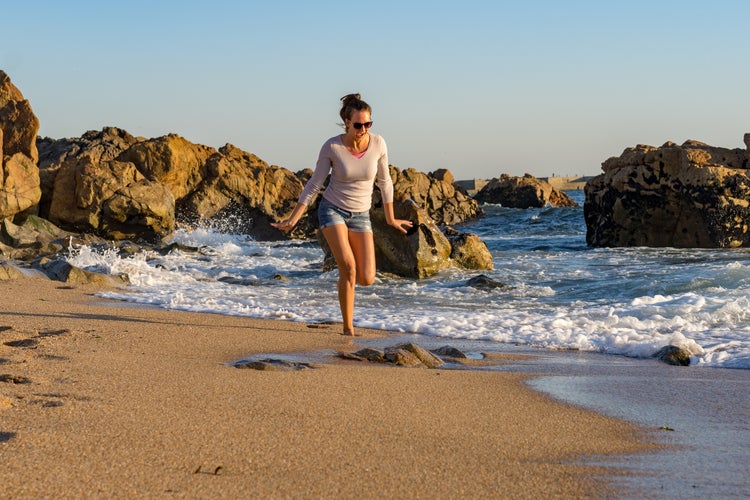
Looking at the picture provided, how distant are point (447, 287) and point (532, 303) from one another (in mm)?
2003

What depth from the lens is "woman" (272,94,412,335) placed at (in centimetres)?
636

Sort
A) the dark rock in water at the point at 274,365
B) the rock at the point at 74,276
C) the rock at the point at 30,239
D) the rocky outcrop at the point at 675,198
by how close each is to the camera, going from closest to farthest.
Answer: the dark rock in water at the point at 274,365 < the rock at the point at 74,276 < the rock at the point at 30,239 < the rocky outcrop at the point at 675,198

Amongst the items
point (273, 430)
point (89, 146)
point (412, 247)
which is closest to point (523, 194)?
point (89, 146)

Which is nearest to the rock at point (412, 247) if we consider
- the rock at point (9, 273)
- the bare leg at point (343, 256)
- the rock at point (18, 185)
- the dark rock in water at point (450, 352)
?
the rock at point (9, 273)

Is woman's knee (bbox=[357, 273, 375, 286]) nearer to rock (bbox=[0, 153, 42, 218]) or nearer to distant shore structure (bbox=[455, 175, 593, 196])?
rock (bbox=[0, 153, 42, 218])

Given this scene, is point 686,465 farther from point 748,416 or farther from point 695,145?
point 695,145

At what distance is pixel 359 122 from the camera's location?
6.27 meters

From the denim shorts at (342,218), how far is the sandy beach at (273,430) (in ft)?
4.58

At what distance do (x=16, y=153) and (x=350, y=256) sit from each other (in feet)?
60.0

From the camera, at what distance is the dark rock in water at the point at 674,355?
629cm

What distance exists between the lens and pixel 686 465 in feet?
10.6

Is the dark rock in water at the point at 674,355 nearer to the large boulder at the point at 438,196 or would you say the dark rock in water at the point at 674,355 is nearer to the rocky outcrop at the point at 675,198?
the rocky outcrop at the point at 675,198

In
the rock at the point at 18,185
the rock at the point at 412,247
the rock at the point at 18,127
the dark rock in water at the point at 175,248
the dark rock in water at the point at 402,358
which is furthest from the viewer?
the rock at the point at 18,127

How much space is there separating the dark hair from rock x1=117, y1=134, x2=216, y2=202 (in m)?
22.2
